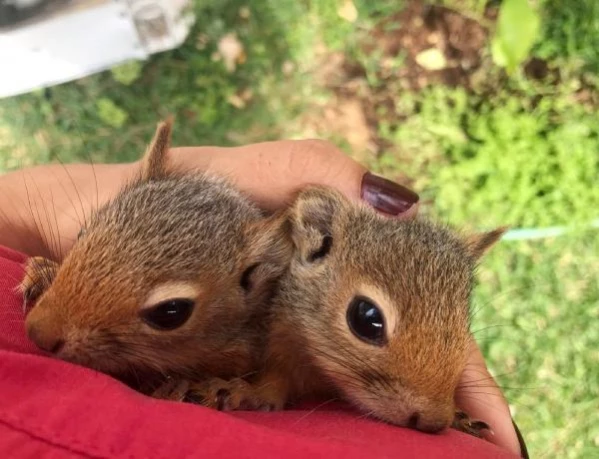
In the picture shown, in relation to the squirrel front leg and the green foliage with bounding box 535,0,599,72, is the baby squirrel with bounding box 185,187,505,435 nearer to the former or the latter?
the squirrel front leg

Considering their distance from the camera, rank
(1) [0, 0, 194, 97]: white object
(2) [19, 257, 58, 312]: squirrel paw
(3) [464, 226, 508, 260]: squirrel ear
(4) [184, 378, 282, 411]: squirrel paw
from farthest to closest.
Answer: (1) [0, 0, 194, 97]: white object → (3) [464, 226, 508, 260]: squirrel ear → (2) [19, 257, 58, 312]: squirrel paw → (4) [184, 378, 282, 411]: squirrel paw

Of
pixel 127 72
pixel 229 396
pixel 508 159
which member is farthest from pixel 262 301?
pixel 127 72

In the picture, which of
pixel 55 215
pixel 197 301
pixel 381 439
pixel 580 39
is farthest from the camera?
pixel 580 39

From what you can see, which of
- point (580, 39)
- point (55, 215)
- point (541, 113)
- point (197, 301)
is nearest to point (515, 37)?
point (541, 113)

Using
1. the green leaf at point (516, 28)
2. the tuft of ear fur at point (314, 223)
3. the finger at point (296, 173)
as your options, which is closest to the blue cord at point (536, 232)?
the green leaf at point (516, 28)

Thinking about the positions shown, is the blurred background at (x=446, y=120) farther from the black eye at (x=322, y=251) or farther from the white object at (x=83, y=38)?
the black eye at (x=322, y=251)

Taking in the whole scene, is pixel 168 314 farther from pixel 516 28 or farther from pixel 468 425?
pixel 516 28

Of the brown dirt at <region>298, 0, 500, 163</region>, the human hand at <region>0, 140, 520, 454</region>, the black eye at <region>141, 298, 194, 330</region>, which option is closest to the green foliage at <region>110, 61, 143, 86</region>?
the brown dirt at <region>298, 0, 500, 163</region>

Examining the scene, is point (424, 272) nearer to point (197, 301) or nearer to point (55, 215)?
point (197, 301)
